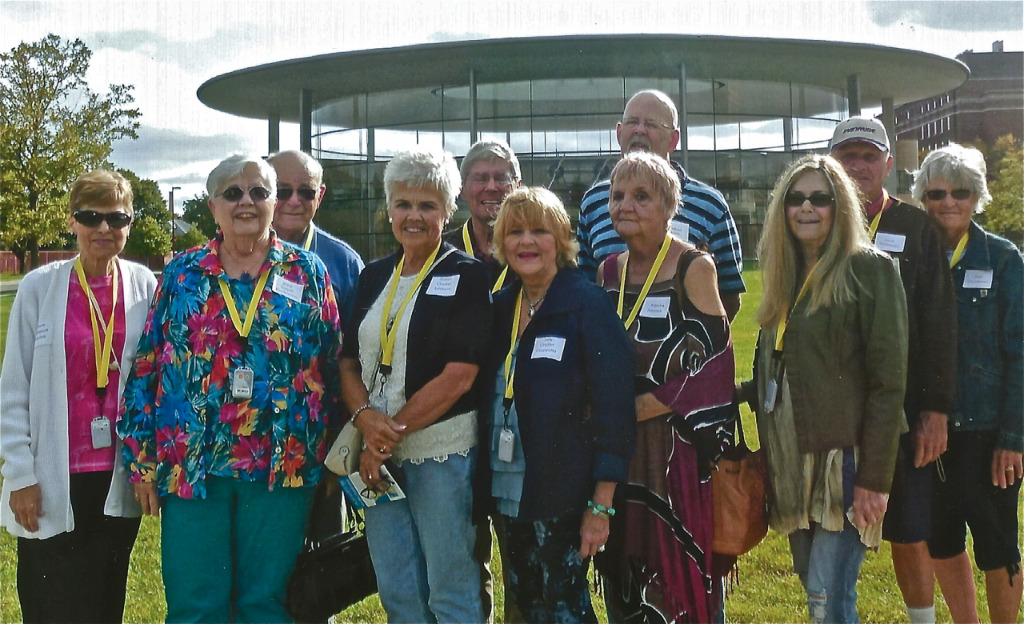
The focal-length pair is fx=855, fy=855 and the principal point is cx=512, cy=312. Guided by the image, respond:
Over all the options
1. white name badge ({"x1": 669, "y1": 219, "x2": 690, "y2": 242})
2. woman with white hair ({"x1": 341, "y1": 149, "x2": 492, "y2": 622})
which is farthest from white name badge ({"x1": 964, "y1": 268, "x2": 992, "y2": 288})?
woman with white hair ({"x1": 341, "y1": 149, "x2": 492, "y2": 622})

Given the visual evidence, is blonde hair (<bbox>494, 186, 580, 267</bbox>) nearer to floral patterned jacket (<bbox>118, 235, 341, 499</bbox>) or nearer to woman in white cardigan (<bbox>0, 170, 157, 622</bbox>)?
floral patterned jacket (<bbox>118, 235, 341, 499</bbox>)

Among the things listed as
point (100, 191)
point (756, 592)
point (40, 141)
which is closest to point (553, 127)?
point (40, 141)

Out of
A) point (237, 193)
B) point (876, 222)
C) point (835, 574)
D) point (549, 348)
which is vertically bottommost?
point (835, 574)

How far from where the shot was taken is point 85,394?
3381 mm

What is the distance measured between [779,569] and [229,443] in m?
3.38

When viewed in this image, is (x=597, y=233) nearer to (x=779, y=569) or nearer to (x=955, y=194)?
(x=955, y=194)

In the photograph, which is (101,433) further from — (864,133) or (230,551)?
(864,133)

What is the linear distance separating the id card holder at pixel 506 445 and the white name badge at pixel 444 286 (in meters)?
0.55

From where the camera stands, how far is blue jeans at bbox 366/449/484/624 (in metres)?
3.16

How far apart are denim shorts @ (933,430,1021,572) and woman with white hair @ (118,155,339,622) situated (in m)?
2.77

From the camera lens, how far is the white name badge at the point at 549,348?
303 cm

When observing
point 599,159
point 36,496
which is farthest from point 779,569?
point 599,159

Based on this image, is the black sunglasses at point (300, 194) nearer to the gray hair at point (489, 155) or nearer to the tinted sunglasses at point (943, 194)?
the gray hair at point (489, 155)

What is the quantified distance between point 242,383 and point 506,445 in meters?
1.00
